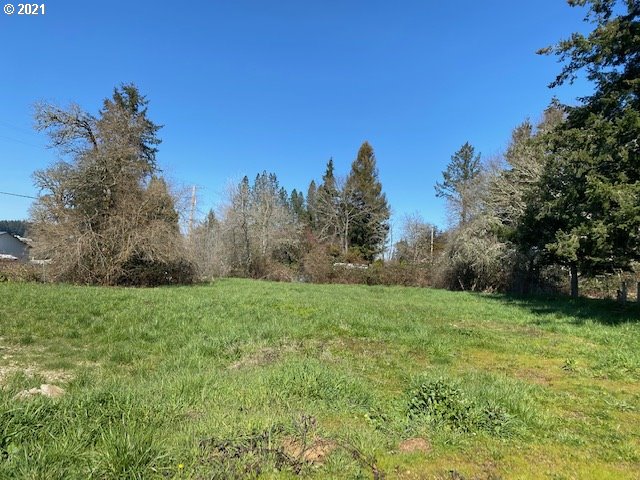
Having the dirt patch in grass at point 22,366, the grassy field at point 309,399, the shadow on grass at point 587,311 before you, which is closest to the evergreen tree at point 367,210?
the shadow on grass at point 587,311

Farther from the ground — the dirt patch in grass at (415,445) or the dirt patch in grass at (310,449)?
the dirt patch in grass at (310,449)

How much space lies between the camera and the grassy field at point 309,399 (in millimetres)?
3002

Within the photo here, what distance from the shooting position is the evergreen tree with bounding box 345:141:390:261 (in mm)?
48969

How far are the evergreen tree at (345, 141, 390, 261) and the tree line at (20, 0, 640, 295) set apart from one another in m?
5.72

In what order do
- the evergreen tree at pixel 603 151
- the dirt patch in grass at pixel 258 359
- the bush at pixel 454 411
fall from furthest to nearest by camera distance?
the evergreen tree at pixel 603 151
the dirt patch in grass at pixel 258 359
the bush at pixel 454 411

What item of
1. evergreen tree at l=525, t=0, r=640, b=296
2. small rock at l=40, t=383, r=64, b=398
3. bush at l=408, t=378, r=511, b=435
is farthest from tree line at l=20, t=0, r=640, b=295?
small rock at l=40, t=383, r=64, b=398

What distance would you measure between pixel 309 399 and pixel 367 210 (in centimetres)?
4507

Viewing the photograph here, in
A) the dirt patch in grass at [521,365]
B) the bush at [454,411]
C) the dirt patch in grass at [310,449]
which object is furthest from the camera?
the dirt patch in grass at [521,365]

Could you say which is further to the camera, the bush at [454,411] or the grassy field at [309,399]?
the bush at [454,411]

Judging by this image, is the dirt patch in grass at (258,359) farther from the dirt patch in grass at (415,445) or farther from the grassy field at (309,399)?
the dirt patch in grass at (415,445)

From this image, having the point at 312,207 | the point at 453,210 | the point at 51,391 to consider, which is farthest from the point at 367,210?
the point at 51,391

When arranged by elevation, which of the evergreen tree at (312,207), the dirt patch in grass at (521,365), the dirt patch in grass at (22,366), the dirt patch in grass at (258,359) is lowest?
the dirt patch in grass at (22,366)

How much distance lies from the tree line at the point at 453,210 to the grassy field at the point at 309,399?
4741mm

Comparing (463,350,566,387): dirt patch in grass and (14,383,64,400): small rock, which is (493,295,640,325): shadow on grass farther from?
(14,383,64,400): small rock
